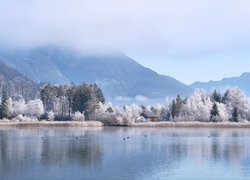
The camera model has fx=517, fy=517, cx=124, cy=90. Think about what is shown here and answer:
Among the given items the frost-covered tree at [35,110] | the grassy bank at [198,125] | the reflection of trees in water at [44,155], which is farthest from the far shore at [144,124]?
the reflection of trees in water at [44,155]

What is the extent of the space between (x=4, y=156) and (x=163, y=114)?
464ft

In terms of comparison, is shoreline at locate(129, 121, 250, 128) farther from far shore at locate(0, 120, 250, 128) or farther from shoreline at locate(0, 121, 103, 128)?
shoreline at locate(0, 121, 103, 128)

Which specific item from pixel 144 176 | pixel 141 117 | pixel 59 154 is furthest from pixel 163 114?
pixel 144 176

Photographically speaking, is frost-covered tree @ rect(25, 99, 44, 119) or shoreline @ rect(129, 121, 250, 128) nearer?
shoreline @ rect(129, 121, 250, 128)

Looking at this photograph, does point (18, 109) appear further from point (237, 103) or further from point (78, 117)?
point (237, 103)

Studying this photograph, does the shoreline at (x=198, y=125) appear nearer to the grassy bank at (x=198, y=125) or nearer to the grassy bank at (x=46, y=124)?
the grassy bank at (x=198, y=125)

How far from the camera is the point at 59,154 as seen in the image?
6469 cm

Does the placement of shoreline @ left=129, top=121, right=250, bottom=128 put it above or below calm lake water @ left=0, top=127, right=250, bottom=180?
above

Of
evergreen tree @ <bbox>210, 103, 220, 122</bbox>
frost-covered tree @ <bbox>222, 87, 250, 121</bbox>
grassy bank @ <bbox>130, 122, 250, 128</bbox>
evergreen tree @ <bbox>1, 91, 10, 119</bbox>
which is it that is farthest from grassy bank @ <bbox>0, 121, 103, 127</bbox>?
frost-covered tree @ <bbox>222, 87, 250, 121</bbox>

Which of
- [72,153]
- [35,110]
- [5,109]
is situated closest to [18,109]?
[35,110]

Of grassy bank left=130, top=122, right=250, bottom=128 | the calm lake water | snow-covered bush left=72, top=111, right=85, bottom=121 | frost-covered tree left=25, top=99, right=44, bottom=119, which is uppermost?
frost-covered tree left=25, top=99, right=44, bottom=119

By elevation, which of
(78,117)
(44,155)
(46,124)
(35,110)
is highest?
(35,110)

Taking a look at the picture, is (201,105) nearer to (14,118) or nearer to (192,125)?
(192,125)

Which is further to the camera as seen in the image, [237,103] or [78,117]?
[237,103]
